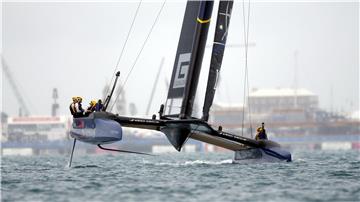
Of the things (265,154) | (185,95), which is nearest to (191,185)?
(185,95)

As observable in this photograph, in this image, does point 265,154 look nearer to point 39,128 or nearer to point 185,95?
point 185,95

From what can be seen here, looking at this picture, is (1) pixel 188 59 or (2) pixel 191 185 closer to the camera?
(2) pixel 191 185

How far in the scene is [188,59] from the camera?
25.5 m

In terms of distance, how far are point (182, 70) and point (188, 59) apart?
0.38 meters

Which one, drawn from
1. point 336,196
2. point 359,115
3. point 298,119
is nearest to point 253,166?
point 336,196

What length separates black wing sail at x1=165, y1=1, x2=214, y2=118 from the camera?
2516 cm

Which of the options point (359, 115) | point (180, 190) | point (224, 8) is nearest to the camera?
point (180, 190)

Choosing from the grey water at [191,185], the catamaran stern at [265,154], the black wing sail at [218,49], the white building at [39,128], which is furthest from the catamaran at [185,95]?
the white building at [39,128]

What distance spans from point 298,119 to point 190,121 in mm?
124795

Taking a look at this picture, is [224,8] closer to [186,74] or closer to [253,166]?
[186,74]

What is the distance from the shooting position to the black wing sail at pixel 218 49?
26.9 m

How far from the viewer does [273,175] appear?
24.2 m

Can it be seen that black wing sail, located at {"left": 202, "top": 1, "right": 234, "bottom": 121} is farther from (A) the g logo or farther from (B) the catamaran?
(A) the g logo

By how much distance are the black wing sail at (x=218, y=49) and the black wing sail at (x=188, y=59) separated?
1240mm
